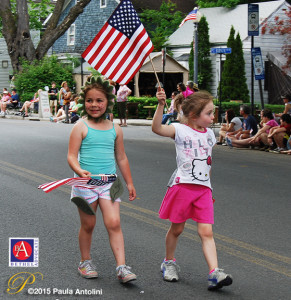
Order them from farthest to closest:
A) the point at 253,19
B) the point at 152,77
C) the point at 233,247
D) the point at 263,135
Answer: the point at 152,77 < the point at 253,19 < the point at 263,135 < the point at 233,247

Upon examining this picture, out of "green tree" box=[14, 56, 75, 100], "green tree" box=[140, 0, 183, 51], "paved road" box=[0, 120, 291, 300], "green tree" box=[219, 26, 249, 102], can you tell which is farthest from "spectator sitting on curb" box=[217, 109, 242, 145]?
"green tree" box=[140, 0, 183, 51]

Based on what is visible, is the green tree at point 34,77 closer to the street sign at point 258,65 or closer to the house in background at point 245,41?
the house in background at point 245,41

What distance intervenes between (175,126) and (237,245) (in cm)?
169

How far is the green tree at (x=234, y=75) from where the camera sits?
108 feet

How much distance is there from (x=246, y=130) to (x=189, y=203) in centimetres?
1205

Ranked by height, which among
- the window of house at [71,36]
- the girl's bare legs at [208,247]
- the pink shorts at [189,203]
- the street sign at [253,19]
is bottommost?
the girl's bare legs at [208,247]

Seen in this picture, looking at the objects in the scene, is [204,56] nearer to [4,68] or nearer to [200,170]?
[4,68]

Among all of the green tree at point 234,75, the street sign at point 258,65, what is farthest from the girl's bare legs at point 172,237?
the green tree at point 234,75

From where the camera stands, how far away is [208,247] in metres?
4.88

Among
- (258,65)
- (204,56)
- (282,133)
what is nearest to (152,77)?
(204,56)

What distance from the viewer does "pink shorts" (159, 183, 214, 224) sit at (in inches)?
196

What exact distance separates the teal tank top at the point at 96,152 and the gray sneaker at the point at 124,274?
2.43ft

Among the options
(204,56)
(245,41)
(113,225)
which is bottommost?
(113,225)

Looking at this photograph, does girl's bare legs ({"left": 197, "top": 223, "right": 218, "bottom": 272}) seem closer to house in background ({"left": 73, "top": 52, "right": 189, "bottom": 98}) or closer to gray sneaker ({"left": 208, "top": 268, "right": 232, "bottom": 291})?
gray sneaker ({"left": 208, "top": 268, "right": 232, "bottom": 291})
